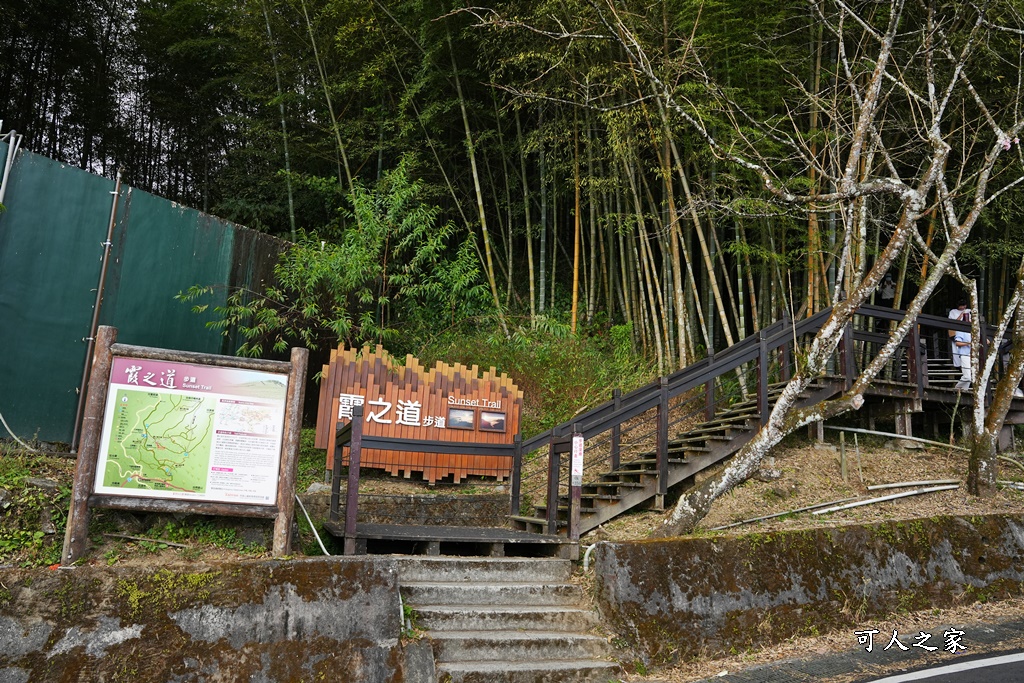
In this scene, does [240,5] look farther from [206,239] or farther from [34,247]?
[34,247]

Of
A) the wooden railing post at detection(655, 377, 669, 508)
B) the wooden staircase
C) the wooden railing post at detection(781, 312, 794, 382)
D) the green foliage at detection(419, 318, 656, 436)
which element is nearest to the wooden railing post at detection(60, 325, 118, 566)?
the wooden staircase

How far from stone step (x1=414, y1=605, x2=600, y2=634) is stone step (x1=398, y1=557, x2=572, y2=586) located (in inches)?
12.5

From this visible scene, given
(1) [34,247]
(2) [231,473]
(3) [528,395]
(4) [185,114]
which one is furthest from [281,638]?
(4) [185,114]

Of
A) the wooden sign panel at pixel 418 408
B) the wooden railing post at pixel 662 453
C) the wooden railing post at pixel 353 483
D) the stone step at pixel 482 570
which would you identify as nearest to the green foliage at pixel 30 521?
the wooden railing post at pixel 353 483

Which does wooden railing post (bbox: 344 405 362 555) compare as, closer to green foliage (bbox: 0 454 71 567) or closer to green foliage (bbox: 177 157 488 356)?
green foliage (bbox: 0 454 71 567)

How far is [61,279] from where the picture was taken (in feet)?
19.0

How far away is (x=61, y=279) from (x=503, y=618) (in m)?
4.37

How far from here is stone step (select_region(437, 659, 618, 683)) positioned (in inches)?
164

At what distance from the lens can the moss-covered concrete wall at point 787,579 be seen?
15.5 ft

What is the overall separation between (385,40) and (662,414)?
7.01 meters

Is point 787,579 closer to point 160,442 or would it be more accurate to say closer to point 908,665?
point 908,665

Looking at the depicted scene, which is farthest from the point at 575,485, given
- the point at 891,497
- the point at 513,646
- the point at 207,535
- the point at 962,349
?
the point at 962,349

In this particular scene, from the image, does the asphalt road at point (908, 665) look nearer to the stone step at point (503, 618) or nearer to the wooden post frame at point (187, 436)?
the stone step at point (503, 618)

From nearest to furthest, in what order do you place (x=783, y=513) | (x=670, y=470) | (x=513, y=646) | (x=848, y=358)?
(x=513, y=646), (x=783, y=513), (x=670, y=470), (x=848, y=358)
